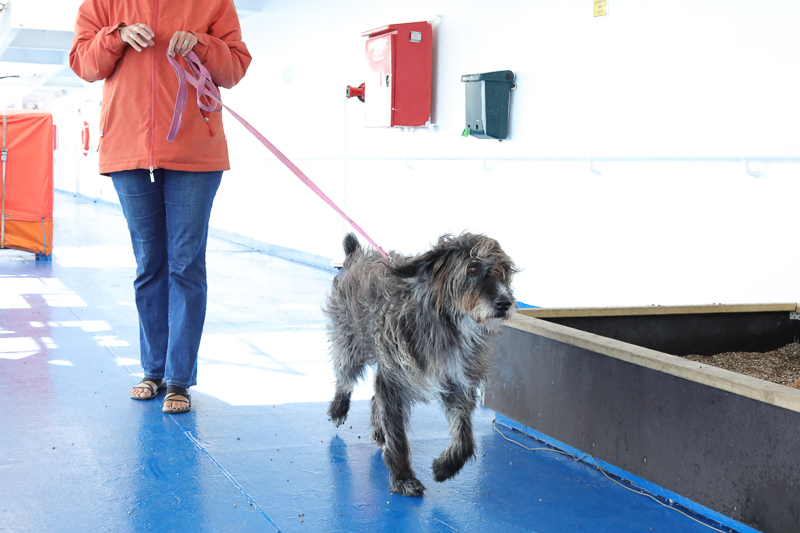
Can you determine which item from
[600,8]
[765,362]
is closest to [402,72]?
[600,8]

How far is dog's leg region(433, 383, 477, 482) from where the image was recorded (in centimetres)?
223

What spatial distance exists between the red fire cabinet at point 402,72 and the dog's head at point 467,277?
3633 millimetres

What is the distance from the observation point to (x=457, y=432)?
7.36 ft

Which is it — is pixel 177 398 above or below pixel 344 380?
below

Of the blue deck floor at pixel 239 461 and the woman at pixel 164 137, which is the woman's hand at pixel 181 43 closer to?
the woman at pixel 164 137

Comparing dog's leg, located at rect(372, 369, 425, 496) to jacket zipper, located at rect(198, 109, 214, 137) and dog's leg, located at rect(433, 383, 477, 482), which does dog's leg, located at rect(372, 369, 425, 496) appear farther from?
jacket zipper, located at rect(198, 109, 214, 137)

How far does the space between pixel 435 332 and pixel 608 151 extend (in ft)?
8.25

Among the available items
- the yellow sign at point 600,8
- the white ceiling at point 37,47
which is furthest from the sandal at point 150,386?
the white ceiling at point 37,47

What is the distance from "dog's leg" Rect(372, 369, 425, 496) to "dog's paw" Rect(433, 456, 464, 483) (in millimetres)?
69

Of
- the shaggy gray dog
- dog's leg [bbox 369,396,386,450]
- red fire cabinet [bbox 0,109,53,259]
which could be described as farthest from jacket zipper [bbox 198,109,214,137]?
red fire cabinet [bbox 0,109,53,259]

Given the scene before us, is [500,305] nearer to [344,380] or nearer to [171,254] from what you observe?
[344,380]

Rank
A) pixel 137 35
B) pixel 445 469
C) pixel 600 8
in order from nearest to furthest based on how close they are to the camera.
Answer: pixel 445 469, pixel 137 35, pixel 600 8

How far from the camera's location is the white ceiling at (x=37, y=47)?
930cm

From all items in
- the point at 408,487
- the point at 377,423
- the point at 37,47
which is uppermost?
the point at 37,47
